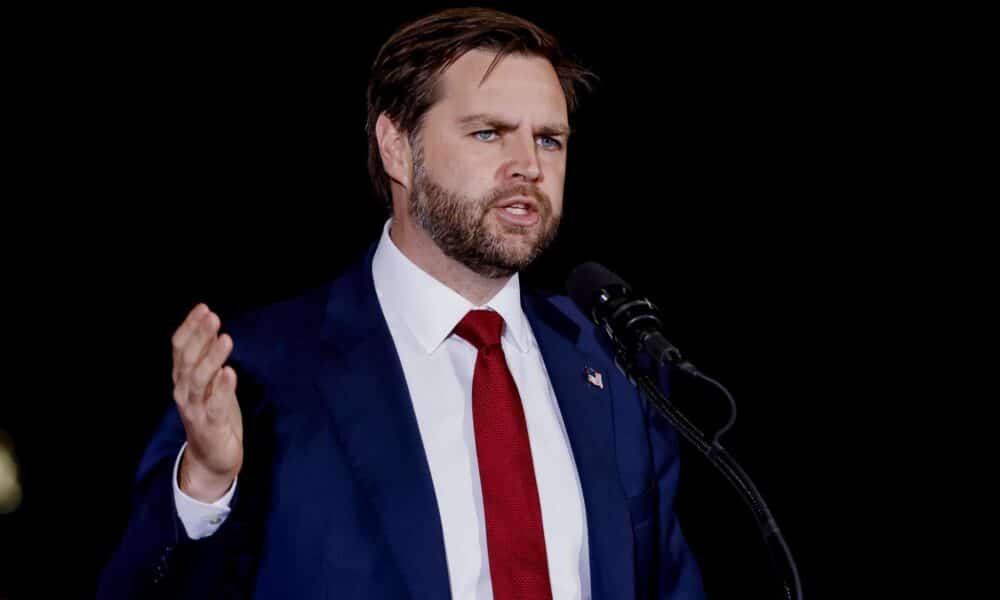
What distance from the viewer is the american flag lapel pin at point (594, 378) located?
173 cm

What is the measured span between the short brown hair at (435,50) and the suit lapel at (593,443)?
1.47 feet

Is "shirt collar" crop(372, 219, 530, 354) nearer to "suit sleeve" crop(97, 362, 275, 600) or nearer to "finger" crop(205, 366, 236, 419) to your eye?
"suit sleeve" crop(97, 362, 275, 600)

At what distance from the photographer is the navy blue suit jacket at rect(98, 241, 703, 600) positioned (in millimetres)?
1357

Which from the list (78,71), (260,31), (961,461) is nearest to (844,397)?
(961,461)

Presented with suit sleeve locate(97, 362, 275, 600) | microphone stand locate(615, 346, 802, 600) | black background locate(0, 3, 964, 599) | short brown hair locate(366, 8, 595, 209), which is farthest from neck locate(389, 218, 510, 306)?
black background locate(0, 3, 964, 599)

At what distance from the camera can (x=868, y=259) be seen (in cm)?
255

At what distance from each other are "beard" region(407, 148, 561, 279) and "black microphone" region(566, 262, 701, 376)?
0.69 ft

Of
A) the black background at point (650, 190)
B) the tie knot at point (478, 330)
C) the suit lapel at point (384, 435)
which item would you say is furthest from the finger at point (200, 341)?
the black background at point (650, 190)

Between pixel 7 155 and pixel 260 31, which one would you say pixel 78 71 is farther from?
pixel 260 31

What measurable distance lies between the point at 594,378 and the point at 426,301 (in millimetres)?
352

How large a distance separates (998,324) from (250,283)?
Result: 202 centimetres

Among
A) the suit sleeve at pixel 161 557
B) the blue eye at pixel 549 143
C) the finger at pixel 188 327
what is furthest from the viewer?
the blue eye at pixel 549 143

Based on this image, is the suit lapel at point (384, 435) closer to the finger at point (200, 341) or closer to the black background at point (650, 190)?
the finger at point (200, 341)

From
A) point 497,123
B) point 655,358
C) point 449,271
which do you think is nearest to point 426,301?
point 449,271
